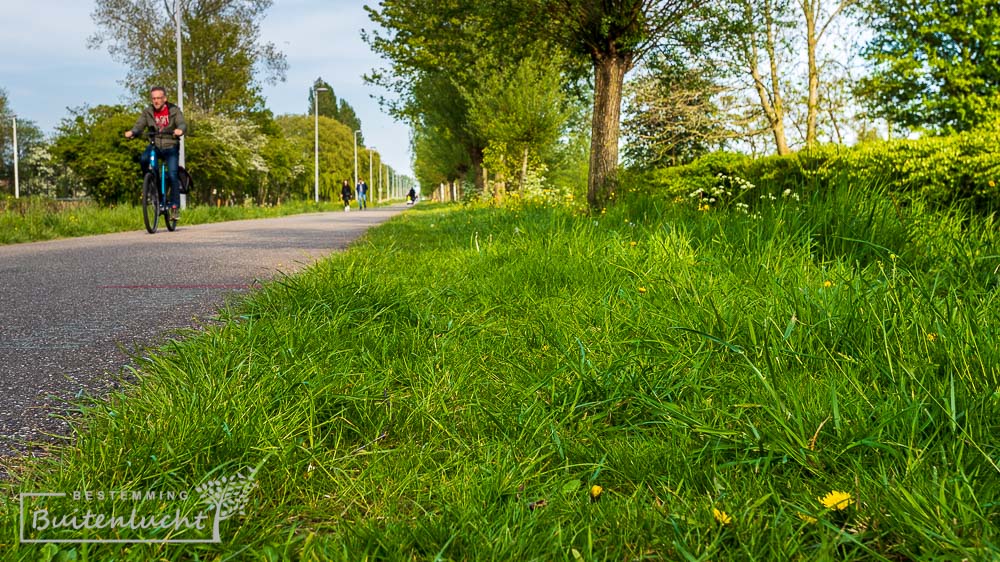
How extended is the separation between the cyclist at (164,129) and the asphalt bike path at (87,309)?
3.10 meters

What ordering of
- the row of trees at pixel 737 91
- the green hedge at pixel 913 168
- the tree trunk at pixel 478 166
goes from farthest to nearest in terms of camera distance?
the tree trunk at pixel 478 166 → the row of trees at pixel 737 91 → the green hedge at pixel 913 168

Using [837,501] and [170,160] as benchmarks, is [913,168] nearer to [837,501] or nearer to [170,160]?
[837,501]

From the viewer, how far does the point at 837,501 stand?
55.0 inches

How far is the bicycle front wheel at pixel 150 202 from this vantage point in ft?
32.6

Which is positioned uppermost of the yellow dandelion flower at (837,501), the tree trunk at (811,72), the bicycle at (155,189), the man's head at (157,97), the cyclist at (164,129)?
the tree trunk at (811,72)

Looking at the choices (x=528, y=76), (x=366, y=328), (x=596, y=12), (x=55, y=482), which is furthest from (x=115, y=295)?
(x=528, y=76)

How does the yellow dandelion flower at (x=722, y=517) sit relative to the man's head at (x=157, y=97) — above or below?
below

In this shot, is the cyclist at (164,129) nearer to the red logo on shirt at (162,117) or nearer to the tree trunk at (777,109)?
the red logo on shirt at (162,117)

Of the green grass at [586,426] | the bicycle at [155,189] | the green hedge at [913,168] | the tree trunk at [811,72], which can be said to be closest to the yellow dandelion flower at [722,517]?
the green grass at [586,426]

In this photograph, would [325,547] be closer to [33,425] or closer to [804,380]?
[33,425]

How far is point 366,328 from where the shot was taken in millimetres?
2971

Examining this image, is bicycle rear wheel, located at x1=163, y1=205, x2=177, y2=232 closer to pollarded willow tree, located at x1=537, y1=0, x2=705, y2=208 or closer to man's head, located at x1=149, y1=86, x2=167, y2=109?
man's head, located at x1=149, y1=86, x2=167, y2=109

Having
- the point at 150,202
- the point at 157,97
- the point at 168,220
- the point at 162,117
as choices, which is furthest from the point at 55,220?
the point at 157,97

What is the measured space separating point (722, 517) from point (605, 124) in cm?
919
